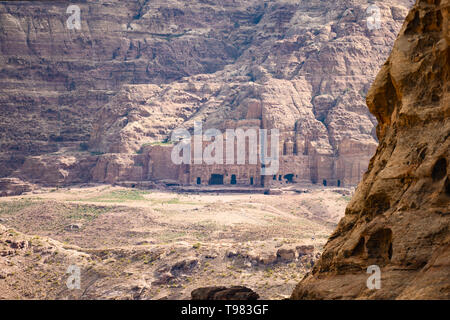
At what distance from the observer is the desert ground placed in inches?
1656

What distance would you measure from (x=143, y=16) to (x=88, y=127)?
89.3 feet

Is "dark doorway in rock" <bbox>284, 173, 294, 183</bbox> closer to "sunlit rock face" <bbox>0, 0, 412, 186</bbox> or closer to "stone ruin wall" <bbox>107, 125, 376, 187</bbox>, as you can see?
"stone ruin wall" <bbox>107, 125, 376, 187</bbox>

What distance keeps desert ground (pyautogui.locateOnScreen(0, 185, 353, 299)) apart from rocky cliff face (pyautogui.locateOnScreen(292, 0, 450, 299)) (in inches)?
862

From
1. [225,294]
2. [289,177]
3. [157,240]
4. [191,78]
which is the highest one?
[191,78]

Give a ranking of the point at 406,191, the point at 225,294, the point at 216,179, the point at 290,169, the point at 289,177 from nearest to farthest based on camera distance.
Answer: the point at 406,191 → the point at 225,294 → the point at 290,169 → the point at 289,177 → the point at 216,179

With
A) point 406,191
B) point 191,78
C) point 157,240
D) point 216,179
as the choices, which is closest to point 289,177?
point 216,179

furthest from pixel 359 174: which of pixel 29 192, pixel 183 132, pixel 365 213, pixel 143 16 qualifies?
pixel 365 213

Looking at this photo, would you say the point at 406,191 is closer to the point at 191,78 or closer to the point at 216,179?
the point at 216,179

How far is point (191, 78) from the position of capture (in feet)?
379

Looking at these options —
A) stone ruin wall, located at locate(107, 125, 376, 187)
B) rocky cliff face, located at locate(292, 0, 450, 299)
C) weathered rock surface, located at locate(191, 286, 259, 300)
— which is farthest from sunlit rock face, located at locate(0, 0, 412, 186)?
rocky cliff face, located at locate(292, 0, 450, 299)

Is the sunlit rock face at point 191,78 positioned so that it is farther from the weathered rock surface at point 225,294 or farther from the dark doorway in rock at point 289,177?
the weathered rock surface at point 225,294

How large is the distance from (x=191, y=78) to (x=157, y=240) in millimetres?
62057

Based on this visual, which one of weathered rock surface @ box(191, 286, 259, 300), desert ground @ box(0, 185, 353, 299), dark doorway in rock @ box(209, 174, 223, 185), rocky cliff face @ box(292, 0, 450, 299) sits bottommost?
desert ground @ box(0, 185, 353, 299)

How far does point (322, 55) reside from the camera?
99.2 m
